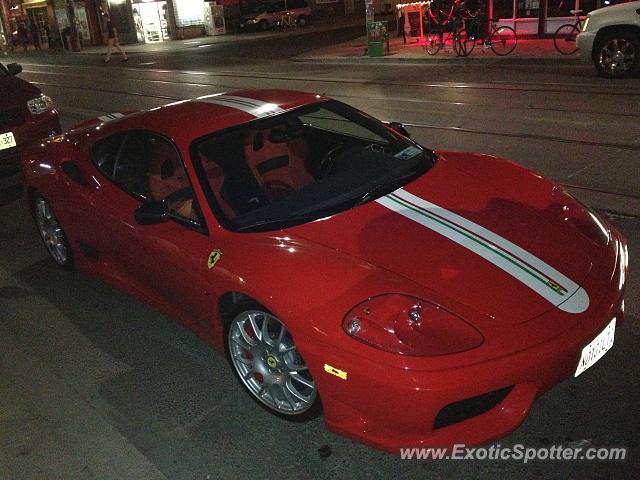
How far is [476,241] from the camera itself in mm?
2756

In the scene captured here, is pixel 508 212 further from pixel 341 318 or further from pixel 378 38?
pixel 378 38

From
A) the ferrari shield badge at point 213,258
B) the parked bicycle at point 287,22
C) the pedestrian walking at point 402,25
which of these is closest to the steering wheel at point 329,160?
the ferrari shield badge at point 213,258

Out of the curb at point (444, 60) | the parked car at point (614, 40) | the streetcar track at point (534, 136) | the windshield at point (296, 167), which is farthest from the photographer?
the curb at point (444, 60)

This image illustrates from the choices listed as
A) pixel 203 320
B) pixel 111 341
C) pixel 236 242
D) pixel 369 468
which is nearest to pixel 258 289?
pixel 236 242

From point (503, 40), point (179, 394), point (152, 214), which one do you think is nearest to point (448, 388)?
point (179, 394)

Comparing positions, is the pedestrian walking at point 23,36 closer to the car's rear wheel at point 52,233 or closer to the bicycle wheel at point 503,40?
the bicycle wheel at point 503,40

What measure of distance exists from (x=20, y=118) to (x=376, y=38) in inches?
492

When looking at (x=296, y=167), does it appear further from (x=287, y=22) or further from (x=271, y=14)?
(x=287, y=22)

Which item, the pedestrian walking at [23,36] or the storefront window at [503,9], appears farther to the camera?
the pedestrian walking at [23,36]

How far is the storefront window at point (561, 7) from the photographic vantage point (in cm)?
1616

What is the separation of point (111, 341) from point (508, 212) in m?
2.47

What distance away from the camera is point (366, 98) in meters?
11.0

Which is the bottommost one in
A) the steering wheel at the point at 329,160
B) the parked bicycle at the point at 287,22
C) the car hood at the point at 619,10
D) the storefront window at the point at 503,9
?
the steering wheel at the point at 329,160

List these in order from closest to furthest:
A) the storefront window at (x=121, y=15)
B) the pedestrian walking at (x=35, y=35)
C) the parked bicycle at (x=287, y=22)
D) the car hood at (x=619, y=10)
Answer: the car hood at (x=619, y=10), the parked bicycle at (x=287, y=22), the storefront window at (x=121, y=15), the pedestrian walking at (x=35, y=35)
